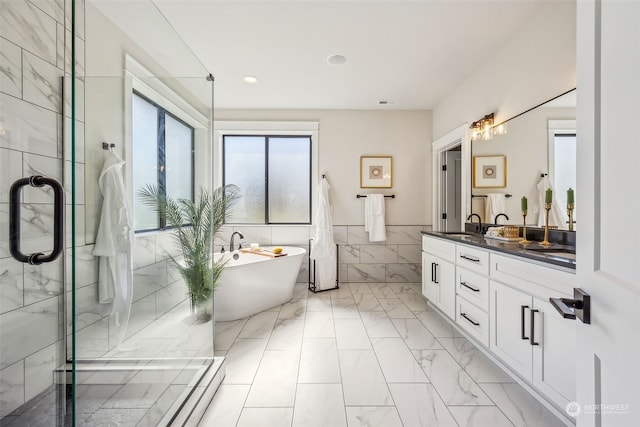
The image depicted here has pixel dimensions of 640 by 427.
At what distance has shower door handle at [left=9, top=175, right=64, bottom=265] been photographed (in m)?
0.91

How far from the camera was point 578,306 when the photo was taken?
0.60m

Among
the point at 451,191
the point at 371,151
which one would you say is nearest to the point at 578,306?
the point at 451,191

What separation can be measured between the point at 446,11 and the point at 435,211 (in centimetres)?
231

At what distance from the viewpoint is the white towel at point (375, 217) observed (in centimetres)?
355

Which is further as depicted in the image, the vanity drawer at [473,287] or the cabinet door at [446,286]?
the cabinet door at [446,286]

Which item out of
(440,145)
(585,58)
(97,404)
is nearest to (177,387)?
(97,404)

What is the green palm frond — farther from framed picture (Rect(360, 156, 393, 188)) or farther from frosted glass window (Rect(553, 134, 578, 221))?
frosted glass window (Rect(553, 134, 578, 221))

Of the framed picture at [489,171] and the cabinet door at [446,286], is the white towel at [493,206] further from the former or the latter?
the cabinet door at [446,286]

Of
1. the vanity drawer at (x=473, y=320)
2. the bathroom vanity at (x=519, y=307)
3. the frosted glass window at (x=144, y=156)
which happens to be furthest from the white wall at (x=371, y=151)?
the frosted glass window at (x=144, y=156)

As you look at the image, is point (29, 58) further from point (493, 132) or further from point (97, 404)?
point (493, 132)

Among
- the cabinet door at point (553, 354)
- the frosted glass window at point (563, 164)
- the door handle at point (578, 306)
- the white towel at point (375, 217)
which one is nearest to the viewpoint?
the door handle at point (578, 306)

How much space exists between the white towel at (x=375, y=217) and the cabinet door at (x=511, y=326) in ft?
6.18

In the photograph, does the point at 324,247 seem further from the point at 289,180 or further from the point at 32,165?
the point at 32,165

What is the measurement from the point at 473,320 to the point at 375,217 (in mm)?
1884
